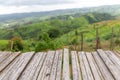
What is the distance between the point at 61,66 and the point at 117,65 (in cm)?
116

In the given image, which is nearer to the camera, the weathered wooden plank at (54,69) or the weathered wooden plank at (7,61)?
the weathered wooden plank at (54,69)

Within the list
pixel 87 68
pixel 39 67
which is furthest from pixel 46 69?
pixel 87 68

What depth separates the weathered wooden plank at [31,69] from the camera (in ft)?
14.1

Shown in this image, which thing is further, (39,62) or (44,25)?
(44,25)

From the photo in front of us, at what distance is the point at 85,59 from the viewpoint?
565cm

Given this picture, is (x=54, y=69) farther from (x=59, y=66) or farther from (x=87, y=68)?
(x=87, y=68)

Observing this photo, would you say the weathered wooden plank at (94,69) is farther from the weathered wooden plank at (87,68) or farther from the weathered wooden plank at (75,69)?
the weathered wooden plank at (75,69)

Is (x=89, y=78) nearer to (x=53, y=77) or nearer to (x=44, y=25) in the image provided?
(x=53, y=77)

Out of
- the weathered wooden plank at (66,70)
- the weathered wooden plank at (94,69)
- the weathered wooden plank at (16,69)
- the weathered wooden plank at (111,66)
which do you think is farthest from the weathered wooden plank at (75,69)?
the weathered wooden plank at (16,69)

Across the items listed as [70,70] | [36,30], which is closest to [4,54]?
[70,70]

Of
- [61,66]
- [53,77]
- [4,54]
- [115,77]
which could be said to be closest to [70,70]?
[61,66]

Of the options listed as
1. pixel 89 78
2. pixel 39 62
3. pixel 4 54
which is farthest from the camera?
pixel 4 54

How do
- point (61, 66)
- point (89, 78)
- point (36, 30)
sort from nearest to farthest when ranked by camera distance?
1. point (89, 78)
2. point (61, 66)
3. point (36, 30)

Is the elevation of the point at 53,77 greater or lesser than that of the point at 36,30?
greater
